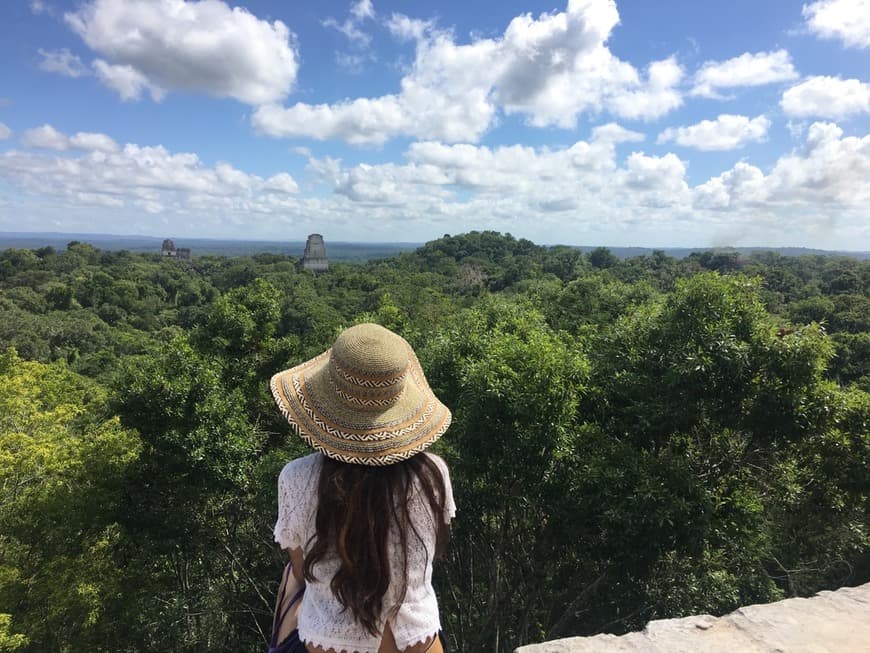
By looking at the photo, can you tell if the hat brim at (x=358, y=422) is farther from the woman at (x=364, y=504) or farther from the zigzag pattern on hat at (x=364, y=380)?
the zigzag pattern on hat at (x=364, y=380)

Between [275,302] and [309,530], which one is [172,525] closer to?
[275,302]

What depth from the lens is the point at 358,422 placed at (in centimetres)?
176

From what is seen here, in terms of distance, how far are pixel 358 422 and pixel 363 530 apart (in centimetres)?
38

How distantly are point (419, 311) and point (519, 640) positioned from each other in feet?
91.1

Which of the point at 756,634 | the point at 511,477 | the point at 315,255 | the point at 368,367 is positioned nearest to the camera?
the point at 368,367

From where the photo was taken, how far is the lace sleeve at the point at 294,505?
1769 mm

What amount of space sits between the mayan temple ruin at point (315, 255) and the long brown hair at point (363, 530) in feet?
318

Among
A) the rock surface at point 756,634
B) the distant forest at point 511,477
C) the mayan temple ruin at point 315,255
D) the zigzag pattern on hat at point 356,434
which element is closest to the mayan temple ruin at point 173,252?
the mayan temple ruin at point 315,255

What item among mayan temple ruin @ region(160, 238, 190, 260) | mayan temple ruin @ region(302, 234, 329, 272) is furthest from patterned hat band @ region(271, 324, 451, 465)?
mayan temple ruin @ region(160, 238, 190, 260)

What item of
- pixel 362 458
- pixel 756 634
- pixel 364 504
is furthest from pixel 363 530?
pixel 756 634

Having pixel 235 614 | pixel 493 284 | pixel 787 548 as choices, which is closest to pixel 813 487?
pixel 787 548

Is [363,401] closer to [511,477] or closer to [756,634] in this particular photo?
[756,634]

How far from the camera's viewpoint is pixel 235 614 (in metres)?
9.80

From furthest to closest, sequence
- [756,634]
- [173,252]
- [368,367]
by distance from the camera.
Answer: [173,252]
[756,634]
[368,367]
